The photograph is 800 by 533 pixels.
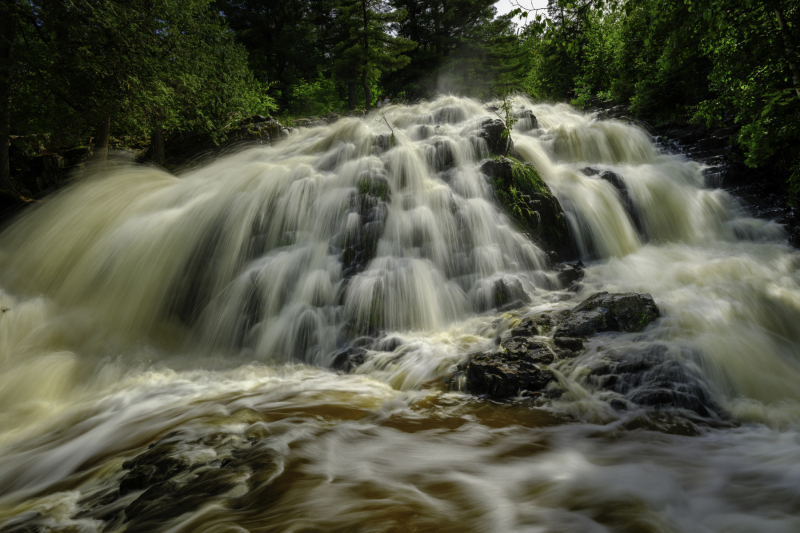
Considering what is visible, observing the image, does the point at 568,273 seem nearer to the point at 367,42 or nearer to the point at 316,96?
the point at 367,42

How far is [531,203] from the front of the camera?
8656 mm

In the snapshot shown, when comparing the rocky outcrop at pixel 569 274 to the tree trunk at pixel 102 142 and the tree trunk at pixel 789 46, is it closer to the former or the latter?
the tree trunk at pixel 789 46

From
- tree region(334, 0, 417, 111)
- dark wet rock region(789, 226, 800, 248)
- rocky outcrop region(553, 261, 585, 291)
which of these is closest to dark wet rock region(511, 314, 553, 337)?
rocky outcrop region(553, 261, 585, 291)

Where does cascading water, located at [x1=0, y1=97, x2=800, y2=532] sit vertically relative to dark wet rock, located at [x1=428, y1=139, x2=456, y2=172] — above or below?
below

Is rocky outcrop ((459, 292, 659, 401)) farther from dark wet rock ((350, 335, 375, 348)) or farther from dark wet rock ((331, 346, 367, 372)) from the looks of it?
dark wet rock ((350, 335, 375, 348))

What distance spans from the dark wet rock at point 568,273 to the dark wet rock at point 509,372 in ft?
10.6

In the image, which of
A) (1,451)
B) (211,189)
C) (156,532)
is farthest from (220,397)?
(211,189)

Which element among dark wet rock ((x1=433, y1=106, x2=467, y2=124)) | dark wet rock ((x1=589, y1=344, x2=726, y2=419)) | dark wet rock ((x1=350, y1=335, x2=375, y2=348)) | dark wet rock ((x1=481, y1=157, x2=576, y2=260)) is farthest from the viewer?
dark wet rock ((x1=433, y1=106, x2=467, y2=124))

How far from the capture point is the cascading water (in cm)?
252

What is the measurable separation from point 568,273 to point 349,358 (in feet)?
16.1

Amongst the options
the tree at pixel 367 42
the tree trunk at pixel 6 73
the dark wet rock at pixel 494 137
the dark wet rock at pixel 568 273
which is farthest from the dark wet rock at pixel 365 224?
the tree at pixel 367 42

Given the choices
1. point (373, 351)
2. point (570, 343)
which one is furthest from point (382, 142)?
point (570, 343)

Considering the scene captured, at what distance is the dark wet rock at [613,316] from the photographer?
5.06m

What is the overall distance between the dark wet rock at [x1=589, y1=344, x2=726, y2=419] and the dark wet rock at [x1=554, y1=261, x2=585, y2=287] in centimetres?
320
